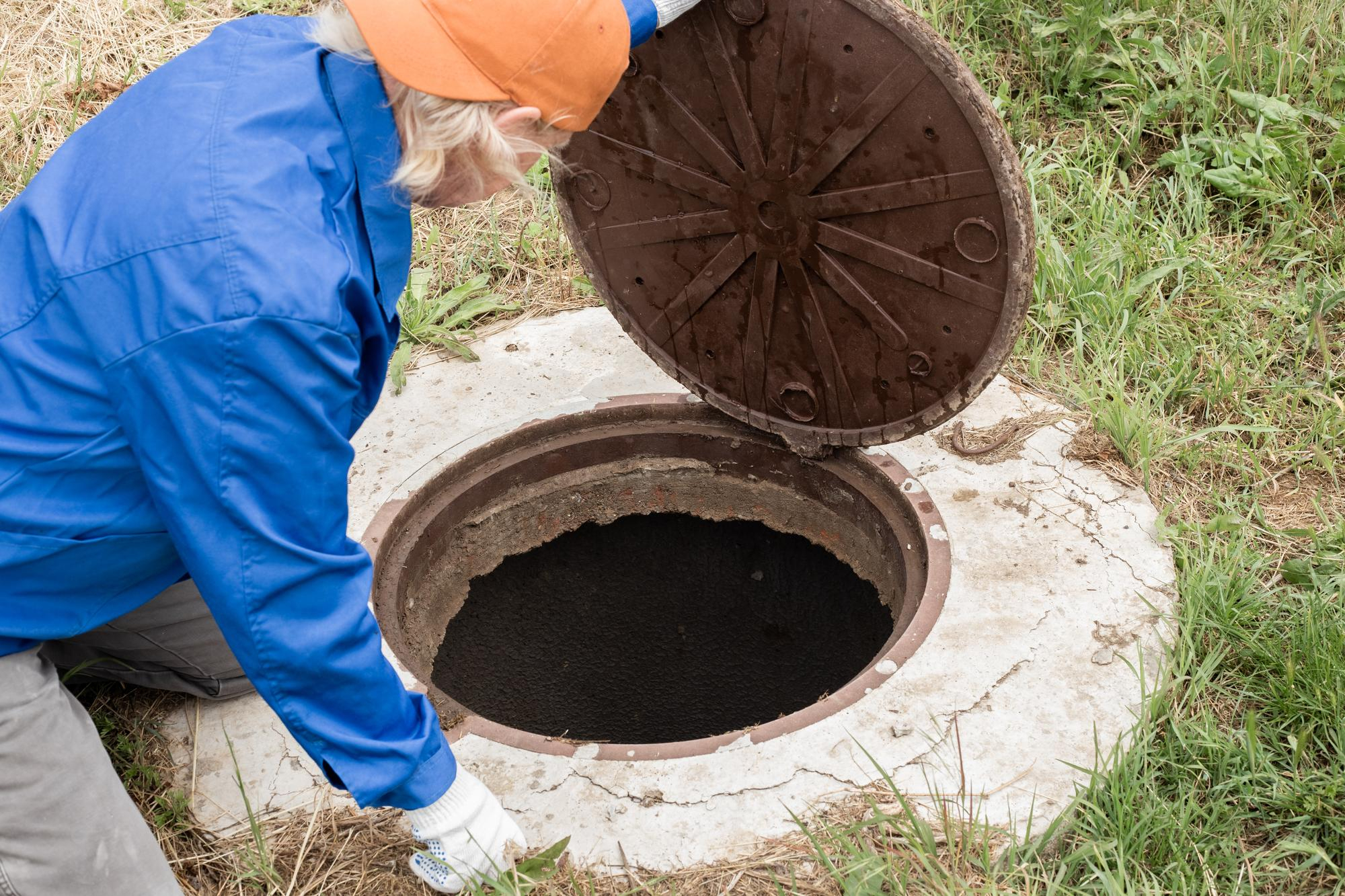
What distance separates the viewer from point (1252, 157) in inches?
157

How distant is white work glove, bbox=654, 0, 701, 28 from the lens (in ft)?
7.12

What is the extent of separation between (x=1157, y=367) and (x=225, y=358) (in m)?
2.67

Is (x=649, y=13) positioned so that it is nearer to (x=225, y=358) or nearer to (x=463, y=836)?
(x=225, y=358)

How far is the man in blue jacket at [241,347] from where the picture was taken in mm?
1497

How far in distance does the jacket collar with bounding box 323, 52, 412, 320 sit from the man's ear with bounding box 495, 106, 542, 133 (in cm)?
15

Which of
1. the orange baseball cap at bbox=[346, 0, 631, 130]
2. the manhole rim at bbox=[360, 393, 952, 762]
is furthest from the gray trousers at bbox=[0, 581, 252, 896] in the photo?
the orange baseball cap at bbox=[346, 0, 631, 130]

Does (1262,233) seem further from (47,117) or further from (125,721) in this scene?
(47,117)

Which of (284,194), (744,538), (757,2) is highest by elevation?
(757,2)

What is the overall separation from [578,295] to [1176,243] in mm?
1916

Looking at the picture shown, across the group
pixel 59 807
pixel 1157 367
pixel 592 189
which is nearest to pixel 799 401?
pixel 592 189

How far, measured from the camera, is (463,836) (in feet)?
6.31

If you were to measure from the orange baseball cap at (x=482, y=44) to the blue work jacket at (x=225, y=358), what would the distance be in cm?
10

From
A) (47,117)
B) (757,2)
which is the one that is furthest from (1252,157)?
(47,117)

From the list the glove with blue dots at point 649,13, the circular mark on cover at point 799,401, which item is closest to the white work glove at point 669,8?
the glove with blue dots at point 649,13
